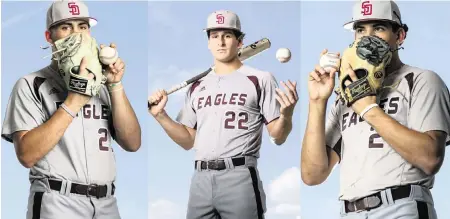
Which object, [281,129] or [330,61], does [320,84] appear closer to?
[330,61]

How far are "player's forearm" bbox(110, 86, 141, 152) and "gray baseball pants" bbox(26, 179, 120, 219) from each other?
1.37 feet

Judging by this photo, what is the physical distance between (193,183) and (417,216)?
1821 millimetres

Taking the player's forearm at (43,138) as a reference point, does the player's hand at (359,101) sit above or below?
above

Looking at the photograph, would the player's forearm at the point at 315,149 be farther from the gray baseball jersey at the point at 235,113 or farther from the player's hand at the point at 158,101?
the player's hand at the point at 158,101

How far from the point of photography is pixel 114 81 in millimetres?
3725

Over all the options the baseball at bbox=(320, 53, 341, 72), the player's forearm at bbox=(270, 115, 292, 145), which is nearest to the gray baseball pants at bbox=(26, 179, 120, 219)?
the player's forearm at bbox=(270, 115, 292, 145)

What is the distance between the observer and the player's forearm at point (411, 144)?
9.79ft

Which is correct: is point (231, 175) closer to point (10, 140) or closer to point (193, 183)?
point (193, 183)

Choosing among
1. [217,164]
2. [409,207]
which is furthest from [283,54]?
[409,207]

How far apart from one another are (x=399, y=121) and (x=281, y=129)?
1.22 m

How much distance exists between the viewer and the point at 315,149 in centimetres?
335

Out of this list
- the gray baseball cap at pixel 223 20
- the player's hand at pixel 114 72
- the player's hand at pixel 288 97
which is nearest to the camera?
the player's hand at pixel 114 72

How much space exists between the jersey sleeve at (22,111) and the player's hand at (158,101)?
101cm

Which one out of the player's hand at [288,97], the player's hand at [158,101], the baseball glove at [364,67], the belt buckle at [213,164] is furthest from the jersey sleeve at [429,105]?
the player's hand at [158,101]
